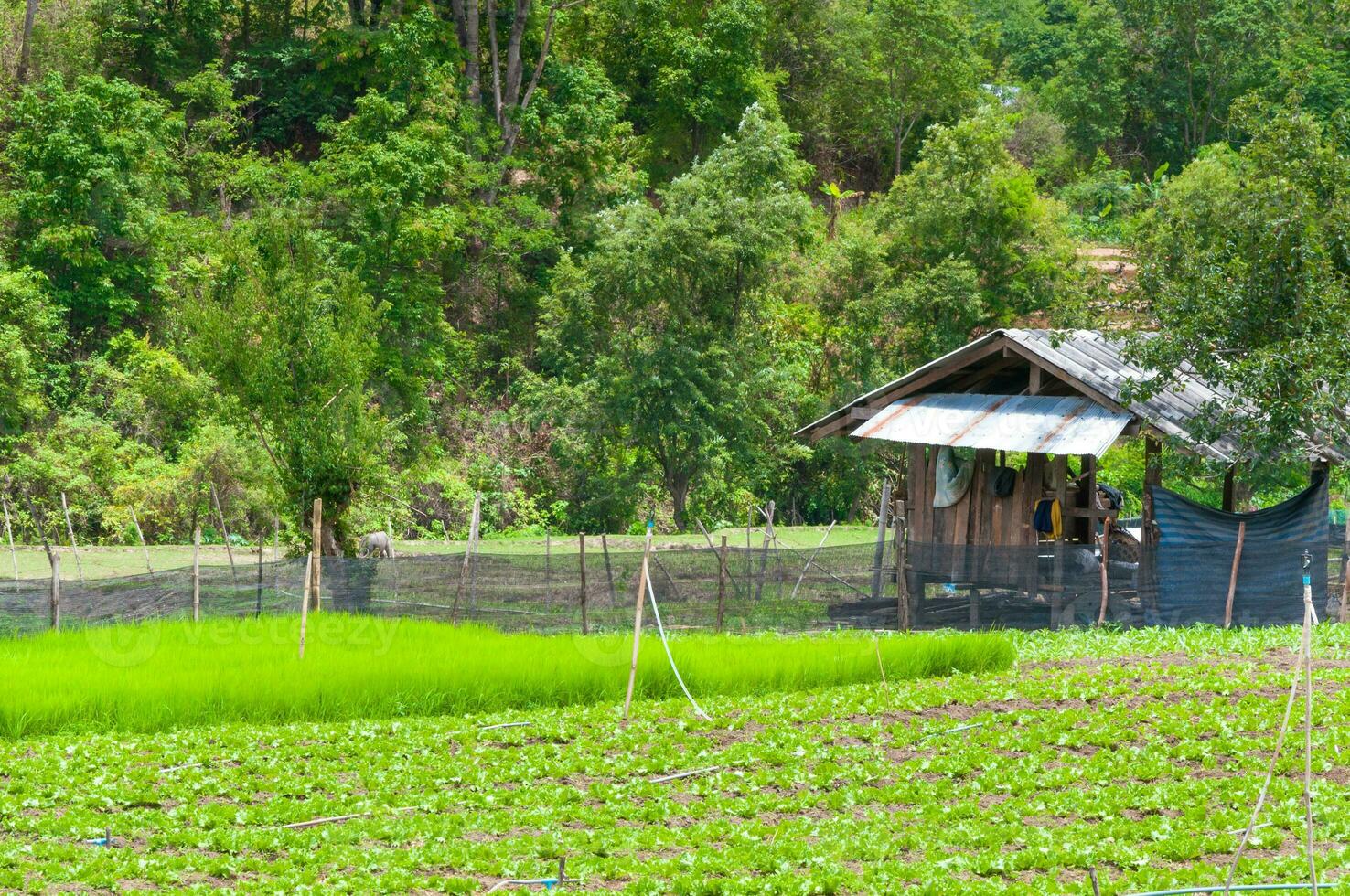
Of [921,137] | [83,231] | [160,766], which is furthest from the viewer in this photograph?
[921,137]

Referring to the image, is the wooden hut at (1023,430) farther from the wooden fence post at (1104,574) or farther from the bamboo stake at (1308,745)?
the bamboo stake at (1308,745)

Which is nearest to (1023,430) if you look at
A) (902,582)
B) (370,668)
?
(902,582)

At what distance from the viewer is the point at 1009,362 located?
21109 mm

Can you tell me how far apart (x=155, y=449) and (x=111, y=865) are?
911 inches

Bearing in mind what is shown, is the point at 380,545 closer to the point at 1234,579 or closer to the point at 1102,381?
the point at 1102,381

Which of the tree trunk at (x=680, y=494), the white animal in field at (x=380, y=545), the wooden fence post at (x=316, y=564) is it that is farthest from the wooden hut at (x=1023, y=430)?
the tree trunk at (x=680, y=494)

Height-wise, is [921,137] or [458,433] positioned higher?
[921,137]

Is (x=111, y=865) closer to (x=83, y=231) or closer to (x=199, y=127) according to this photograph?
(x=83, y=231)

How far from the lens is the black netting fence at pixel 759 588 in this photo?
16453 millimetres

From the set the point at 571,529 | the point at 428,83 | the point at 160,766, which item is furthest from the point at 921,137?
the point at 160,766

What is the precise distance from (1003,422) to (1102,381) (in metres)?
1.41

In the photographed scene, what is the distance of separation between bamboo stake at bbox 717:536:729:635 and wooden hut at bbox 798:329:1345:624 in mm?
2196

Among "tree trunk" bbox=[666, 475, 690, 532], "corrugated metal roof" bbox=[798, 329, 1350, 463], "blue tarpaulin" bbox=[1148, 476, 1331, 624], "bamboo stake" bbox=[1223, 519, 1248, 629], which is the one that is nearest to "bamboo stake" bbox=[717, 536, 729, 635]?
"corrugated metal roof" bbox=[798, 329, 1350, 463]

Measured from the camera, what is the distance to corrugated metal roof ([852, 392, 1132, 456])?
17781 millimetres
